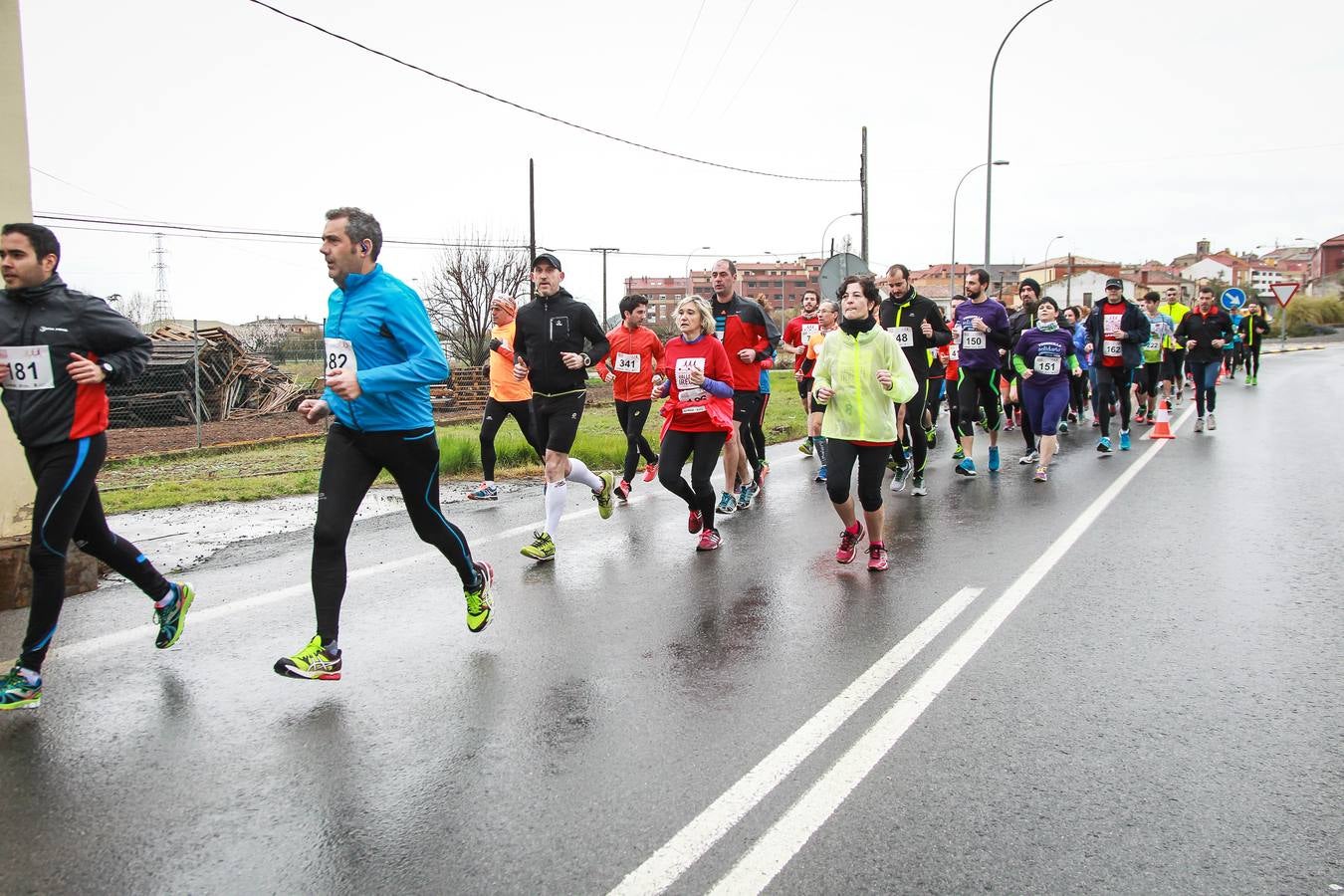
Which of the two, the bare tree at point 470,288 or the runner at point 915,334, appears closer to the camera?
the runner at point 915,334

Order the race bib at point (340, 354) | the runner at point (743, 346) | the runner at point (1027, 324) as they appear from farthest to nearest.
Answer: the runner at point (1027, 324), the runner at point (743, 346), the race bib at point (340, 354)

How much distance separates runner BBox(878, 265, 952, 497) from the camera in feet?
30.8

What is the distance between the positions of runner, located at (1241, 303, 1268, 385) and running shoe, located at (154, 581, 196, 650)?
26.4m

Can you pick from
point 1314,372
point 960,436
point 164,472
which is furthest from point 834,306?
point 1314,372

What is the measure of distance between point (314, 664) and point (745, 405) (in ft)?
18.9

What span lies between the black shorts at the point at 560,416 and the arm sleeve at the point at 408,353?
269cm

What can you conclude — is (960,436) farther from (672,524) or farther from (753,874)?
(753,874)

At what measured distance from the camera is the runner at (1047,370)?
34.7 ft

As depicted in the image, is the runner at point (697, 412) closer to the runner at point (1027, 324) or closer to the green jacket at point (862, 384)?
the green jacket at point (862, 384)

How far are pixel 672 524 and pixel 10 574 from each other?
14.9 ft

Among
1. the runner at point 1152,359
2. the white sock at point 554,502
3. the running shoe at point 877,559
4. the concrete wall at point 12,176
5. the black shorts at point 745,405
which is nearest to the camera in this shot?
the concrete wall at point 12,176

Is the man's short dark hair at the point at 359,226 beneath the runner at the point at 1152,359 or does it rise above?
above

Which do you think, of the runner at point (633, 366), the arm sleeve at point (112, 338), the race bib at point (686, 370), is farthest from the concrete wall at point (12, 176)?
the runner at point (633, 366)

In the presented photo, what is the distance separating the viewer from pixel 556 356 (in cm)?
741
